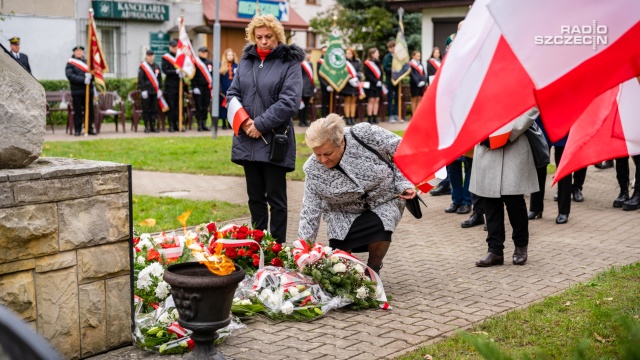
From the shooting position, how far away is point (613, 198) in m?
12.7

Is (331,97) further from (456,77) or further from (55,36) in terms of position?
(456,77)

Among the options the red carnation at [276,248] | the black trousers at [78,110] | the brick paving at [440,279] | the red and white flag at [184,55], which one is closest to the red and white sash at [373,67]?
the red and white flag at [184,55]

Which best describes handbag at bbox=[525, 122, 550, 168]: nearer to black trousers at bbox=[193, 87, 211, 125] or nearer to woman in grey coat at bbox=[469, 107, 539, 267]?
woman in grey coat at bbox=[469, 107, 539, 267]

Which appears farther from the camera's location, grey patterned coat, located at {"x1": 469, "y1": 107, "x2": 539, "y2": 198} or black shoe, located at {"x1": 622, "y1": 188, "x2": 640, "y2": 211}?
black shoe, located at {"x1": 622, "y1": 188, "x2": 640, "y2": 211}

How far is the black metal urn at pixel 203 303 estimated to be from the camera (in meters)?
5.14

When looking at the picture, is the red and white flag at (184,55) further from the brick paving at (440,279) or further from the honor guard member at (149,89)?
the brick paving at (440,279)

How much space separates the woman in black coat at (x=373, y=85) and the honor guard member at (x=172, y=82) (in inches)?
229

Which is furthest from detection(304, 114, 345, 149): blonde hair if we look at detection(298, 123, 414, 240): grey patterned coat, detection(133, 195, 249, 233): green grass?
detection(133, 195, 249, 233): green grass

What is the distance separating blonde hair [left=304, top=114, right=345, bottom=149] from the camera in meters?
6.81

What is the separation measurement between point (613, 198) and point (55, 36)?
24.3 meters

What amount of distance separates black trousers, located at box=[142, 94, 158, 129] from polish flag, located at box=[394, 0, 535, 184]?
2087cm

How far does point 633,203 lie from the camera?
1165cm

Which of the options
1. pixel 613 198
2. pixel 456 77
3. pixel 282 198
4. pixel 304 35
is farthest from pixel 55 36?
pixel 456 77

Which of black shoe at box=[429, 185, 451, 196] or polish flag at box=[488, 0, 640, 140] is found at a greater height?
polish flag at box=[488, 0, 640, 140]
